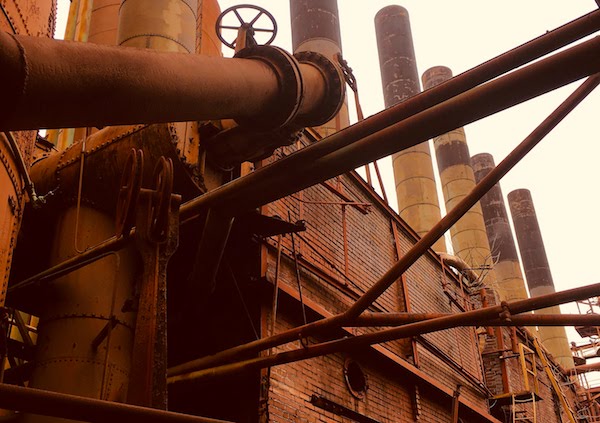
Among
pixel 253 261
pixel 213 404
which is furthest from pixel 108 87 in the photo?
pixel 213 404

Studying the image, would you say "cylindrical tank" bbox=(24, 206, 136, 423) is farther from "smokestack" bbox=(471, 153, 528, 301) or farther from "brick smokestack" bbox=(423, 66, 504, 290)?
"smokestack" bbox=(471, 153, 528, 301)

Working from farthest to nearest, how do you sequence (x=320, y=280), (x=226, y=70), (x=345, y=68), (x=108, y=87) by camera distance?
1. (x=345, y=68)
2. (x=320, y=280)
3. (x=226, y=70)
4. (x=108, y=87)

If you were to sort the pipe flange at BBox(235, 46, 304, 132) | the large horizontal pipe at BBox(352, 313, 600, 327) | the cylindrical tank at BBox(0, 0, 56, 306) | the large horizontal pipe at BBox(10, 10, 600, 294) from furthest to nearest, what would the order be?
the large horizontal pipe at BBox(352, 313, 600, 327) → the pipe flange at BBox(235, 46, 304, 132) → the cylindrical tank at BBox(0, 0, 56, 306) → the large horizontal pipe at BBox(10, 10, 600, 294)

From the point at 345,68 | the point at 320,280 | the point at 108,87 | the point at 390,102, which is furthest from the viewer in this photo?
the point at 390,102

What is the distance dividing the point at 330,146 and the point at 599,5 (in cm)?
175

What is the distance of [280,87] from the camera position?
4.23m

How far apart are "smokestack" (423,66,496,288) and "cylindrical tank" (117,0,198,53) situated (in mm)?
17905

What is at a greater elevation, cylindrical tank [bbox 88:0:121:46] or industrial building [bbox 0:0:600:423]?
cylindrical tank [bbox 88:0:121:46]

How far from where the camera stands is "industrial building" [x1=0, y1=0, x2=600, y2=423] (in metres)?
3.13

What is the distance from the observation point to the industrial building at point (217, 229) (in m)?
3.13

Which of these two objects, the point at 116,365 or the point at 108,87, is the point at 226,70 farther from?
the point at 116,365

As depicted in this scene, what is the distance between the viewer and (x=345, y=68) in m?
10.6

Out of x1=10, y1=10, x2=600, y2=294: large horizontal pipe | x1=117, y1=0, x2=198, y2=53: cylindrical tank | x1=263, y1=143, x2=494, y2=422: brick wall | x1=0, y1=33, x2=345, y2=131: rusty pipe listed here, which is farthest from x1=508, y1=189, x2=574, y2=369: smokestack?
x1=0, y1=33, x2=345, y2=131: rusty pipe

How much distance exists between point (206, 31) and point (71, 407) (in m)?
8.88
